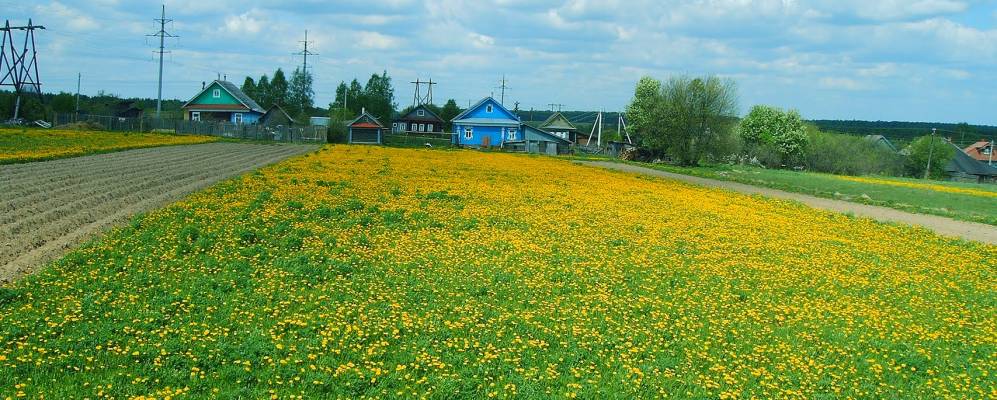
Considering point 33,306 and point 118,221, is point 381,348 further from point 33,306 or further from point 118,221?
point 118,221

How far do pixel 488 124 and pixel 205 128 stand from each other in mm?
43236

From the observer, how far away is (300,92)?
143 m

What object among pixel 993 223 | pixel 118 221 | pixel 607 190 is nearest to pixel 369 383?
pixel 118 221

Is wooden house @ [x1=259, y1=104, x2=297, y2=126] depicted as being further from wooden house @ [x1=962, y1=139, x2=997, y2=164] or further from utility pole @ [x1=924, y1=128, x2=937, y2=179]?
wooden house @ [x1=962, y1=139, x2=997, y2=164]

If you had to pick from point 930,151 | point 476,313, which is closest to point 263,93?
point 930,151

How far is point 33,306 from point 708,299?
31.7ft

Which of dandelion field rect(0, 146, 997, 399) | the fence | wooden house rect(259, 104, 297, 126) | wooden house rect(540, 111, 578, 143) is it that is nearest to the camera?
dandelion field rect(0, 146, 997, 399)

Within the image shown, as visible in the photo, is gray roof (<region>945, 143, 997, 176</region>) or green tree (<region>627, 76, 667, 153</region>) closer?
green tree (<region>627, 76, 667, 153</region>)

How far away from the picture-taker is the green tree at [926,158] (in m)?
113

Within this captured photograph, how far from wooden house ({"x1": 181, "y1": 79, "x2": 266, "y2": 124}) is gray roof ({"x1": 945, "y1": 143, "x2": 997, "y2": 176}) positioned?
371 feet

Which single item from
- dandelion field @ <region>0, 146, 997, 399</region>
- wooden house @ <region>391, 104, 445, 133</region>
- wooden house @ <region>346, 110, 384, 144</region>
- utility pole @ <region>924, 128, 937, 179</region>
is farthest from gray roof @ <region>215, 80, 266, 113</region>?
utility pole @ <region>924, 128, 937, 179</region>

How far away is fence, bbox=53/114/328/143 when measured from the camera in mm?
78125

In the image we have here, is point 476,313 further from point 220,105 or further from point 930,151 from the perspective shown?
point 930,151

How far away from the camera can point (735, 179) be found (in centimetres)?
5319
